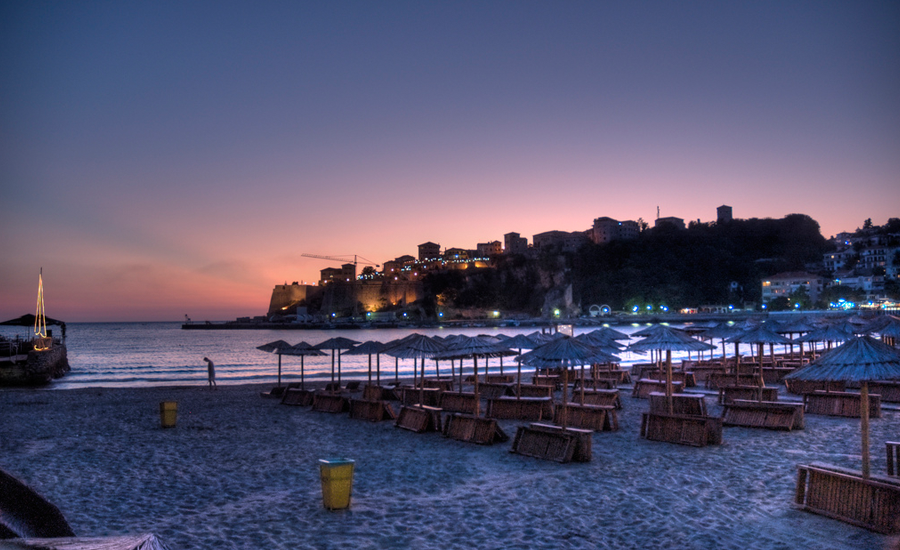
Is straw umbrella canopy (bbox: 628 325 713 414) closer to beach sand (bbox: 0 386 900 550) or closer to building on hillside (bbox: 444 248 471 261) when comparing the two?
beach sand (bbox: 0 386 900 550)

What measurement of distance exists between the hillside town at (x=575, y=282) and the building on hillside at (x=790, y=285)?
0.62ft

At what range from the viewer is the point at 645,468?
29.2 ft

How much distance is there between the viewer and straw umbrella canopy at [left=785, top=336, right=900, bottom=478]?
624cm

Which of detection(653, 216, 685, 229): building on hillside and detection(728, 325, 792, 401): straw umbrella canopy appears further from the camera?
detection(653, 216, 685, 229): building on hillside

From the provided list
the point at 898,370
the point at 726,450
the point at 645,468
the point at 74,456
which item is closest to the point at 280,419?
the point at 74,456

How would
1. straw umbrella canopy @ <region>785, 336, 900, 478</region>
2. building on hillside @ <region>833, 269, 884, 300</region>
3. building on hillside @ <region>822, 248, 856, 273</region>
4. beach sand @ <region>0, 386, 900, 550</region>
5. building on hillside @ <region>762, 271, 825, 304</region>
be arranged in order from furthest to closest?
building on hillside @ <region>822, 248, 856, 273</region>
building on hillside @ <region>762, 271, 825, 304</region>
building on hillside @ <region>833, 269, 884, 300</region>
straw umbrella canopy @ <region>785, 336, 900, 478</region>
beach sand @ <region>0, 386, 900, 550</region>

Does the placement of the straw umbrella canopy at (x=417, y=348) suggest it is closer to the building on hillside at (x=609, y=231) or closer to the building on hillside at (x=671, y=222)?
the building on hillside at (x=609, y=231)

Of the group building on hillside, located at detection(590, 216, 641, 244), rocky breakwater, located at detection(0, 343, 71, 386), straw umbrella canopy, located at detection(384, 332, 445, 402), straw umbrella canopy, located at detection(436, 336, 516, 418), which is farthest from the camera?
building on hillside, located at detection(590, 216, 641, 244)

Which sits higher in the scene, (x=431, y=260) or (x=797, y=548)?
(x=431, y=260)

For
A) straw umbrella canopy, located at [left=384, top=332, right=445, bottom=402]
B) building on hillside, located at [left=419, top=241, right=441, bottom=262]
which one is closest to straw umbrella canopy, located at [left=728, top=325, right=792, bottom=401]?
straw umbrella canopy, located at [left=384, top=332, right=445, bottom=402]

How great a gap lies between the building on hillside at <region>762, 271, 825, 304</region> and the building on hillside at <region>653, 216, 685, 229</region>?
42.7 metres

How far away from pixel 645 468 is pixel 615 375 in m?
13.6

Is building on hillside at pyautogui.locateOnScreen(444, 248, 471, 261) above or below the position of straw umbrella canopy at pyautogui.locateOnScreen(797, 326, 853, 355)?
above

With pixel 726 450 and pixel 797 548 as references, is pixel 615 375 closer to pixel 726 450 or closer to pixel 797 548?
pixel 726 450
